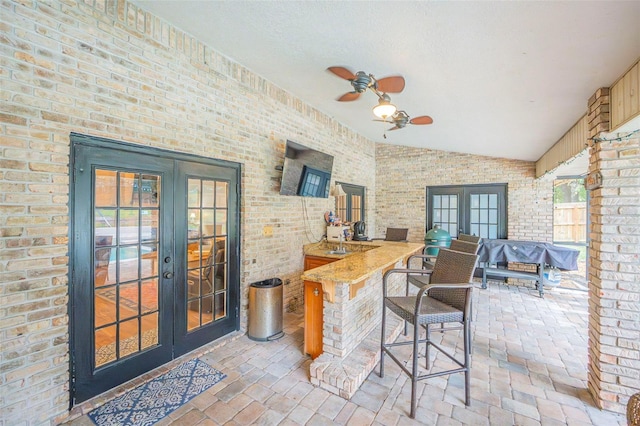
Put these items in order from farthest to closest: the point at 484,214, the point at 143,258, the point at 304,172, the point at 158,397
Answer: the point at 484,214
the point at 304,172
the point at 143,258
the point at 158,397

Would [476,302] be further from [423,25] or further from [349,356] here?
[423,25]

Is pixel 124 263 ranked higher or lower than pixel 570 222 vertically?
lower

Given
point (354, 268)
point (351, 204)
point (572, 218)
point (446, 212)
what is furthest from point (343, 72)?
point (572, 218)

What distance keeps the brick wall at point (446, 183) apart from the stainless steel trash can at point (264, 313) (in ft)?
15.1

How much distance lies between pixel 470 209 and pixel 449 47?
5.17 metres

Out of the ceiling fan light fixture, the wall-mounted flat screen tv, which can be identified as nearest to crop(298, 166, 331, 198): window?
the wall-mounted flat screen tv

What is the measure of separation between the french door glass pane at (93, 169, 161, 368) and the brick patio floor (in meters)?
0.46

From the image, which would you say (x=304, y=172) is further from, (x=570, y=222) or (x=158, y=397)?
(x=570, y=222)

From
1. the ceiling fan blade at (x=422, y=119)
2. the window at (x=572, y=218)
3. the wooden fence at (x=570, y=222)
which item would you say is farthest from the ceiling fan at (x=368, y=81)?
the wooden fence at (x=570, y=222)

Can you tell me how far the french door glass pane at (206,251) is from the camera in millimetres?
2986

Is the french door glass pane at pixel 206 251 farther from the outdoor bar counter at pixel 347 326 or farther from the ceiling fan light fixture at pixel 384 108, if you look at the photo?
the ceiling fan light fixture at pixel 384 108

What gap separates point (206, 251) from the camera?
313cm

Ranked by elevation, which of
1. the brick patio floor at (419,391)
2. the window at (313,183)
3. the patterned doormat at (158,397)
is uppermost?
the window at (313,183)

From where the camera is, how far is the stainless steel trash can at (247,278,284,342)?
3256 mm
